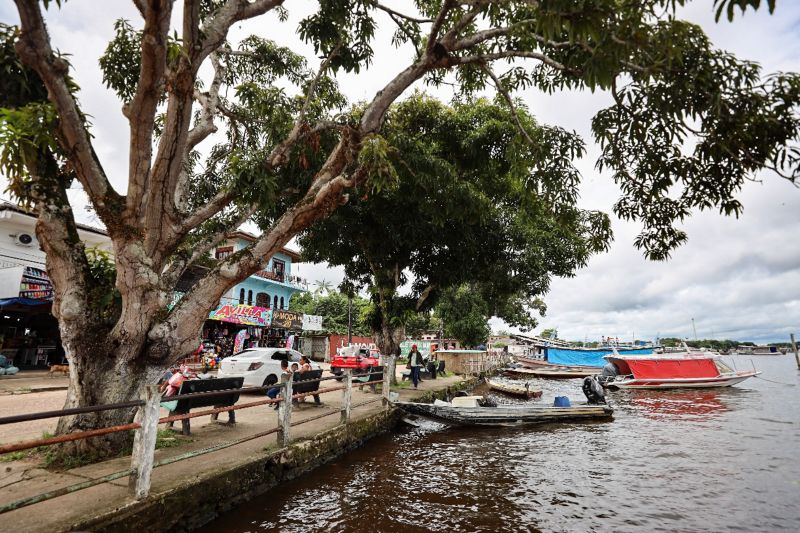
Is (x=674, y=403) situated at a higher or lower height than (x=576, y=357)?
lower

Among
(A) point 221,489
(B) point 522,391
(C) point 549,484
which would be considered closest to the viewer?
(A) point 221,489

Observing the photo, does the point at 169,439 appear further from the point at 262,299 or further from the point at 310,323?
the point at 262,299

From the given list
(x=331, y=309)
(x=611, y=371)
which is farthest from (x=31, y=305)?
(x=331, y=309)

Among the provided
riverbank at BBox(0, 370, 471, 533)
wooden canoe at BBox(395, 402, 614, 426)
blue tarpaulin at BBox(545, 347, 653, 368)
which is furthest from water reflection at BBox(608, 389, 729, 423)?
blue tarpaulin at BBox(545, 347, 653, 368)

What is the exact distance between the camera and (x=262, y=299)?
3145 cm

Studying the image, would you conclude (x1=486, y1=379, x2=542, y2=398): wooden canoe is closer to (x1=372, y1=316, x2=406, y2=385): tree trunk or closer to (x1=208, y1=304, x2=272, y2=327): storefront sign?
(x1=372, y1=316, x2=406, y2=385): tree trunk

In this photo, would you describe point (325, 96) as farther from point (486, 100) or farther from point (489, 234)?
point (489, 234)

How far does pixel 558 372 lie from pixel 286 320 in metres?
21.3

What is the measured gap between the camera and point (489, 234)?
14.2m

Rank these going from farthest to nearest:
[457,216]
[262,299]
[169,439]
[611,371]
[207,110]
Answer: [262,299]
[611,371]
[457,216]
[207,110]
[169,439]

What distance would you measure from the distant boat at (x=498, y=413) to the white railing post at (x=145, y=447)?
748cm

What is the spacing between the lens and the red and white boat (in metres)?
21.8

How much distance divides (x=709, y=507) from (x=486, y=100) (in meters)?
10.9

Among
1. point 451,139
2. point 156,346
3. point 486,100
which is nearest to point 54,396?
point 156,346
